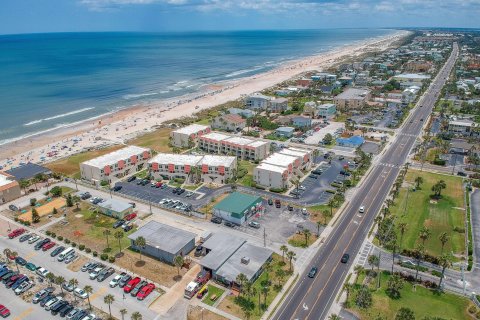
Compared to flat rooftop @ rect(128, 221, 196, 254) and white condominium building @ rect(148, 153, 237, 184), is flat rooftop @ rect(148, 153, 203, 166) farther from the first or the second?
flat rooftop @ rect(128, 221, 196, 254)

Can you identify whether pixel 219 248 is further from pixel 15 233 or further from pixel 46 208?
pixel 46 208

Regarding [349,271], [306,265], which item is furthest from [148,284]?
[349,271]

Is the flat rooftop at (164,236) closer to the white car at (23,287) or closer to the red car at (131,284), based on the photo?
the red car at (131,284)

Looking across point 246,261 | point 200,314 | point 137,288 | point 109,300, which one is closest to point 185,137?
point 246,261

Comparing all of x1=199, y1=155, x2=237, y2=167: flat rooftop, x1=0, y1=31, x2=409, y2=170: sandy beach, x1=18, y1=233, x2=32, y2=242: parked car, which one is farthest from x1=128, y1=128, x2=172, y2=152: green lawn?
x1=18, y1=233, x2=32, y2=242: parked car

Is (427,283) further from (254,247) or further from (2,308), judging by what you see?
(2,308)

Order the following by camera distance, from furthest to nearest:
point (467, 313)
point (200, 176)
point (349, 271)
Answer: point (200, 176), point (349, 271), point (467, 313)
